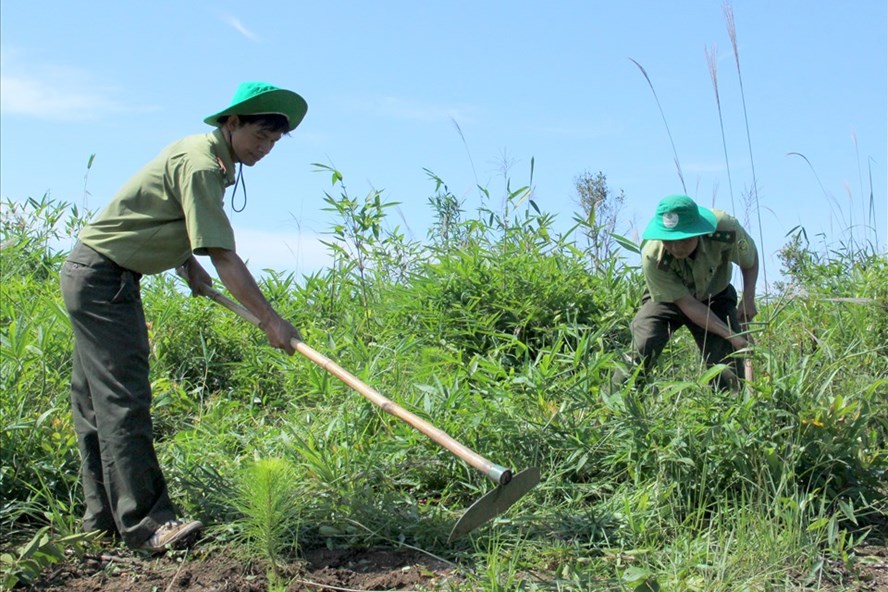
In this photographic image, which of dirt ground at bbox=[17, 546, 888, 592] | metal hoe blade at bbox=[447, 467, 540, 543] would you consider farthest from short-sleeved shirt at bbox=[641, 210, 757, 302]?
metal hoe blade at bbox=[447, 467, 540, 543]

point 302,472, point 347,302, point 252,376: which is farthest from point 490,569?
point 347,302

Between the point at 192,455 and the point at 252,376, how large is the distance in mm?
1095

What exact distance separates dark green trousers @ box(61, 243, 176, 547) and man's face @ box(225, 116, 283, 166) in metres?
0.59

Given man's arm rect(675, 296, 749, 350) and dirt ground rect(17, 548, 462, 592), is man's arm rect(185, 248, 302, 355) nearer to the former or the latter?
dirt ground rect(17, 548, 462, 592)

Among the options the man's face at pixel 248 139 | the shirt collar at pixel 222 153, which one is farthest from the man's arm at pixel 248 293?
the man's face at pixel 248 139

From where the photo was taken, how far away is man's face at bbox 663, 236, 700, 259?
4.50 metres

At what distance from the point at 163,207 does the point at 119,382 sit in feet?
2.08

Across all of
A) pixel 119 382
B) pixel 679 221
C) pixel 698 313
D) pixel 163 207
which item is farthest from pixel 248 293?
pixel 698 313

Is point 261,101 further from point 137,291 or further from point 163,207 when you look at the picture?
point 137,291

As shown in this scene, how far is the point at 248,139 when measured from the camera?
11.1 ft

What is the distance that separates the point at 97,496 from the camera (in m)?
3.51

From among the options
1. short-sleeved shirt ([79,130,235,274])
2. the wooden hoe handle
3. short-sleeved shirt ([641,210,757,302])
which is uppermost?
Result: short-sleeved shirt ([641,210,757,302])

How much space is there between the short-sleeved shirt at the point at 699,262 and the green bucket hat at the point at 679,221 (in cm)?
21

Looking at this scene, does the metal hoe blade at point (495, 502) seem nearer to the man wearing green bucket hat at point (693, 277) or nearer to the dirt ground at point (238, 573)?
the dirt ground at point (238, 573)
